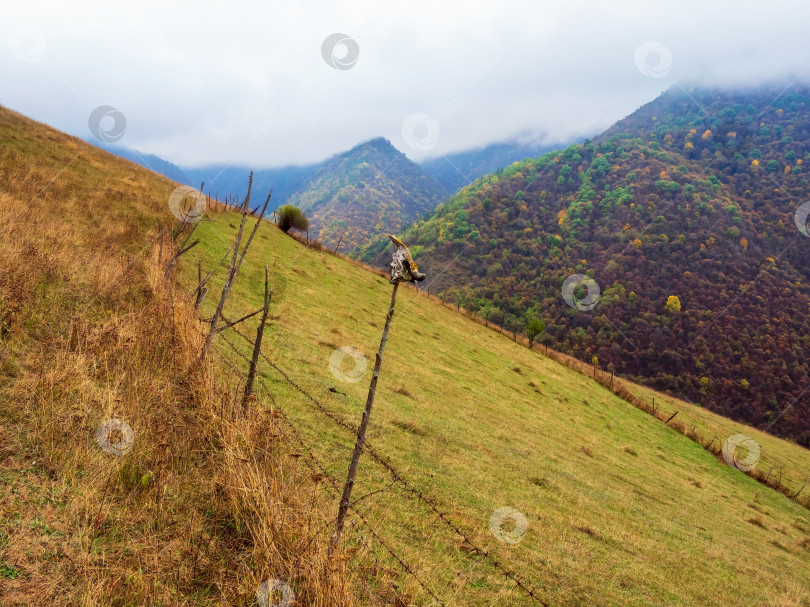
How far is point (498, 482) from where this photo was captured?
809 cm

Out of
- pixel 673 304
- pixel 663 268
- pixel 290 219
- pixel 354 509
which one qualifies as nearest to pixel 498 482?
pixel 354 509

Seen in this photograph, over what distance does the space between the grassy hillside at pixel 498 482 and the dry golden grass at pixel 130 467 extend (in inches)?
41.3

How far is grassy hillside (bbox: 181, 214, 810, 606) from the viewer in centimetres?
529

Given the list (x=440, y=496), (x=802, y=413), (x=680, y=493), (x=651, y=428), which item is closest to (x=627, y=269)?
(x=802, y=413)

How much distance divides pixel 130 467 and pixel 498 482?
20.9 feet

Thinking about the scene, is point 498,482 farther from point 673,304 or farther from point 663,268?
point 663,268

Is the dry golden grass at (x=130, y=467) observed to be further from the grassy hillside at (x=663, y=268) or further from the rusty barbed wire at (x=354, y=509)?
the grassy hillside at (x=663, y=268)

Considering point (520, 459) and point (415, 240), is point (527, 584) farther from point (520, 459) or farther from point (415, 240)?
point (415, 240)

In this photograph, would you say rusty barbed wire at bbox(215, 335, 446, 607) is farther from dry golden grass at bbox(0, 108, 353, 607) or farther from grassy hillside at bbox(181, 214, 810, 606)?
dry golden grass at bbox(0, 108, 353, 607)

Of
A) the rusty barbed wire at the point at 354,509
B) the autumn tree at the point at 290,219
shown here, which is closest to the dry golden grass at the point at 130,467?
the rusty barbed wire at the point at 354,509

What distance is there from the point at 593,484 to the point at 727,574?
3083 millimetres

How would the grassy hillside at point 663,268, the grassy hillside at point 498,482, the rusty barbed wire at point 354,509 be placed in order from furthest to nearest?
1. the grassy hillside at point 663,268
2. the grassy hillside at point 498,482
3. the rusty barbed wire at point 354,509

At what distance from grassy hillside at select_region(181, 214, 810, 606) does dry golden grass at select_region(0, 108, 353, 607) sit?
1.05 m

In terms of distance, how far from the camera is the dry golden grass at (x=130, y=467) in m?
3.07
